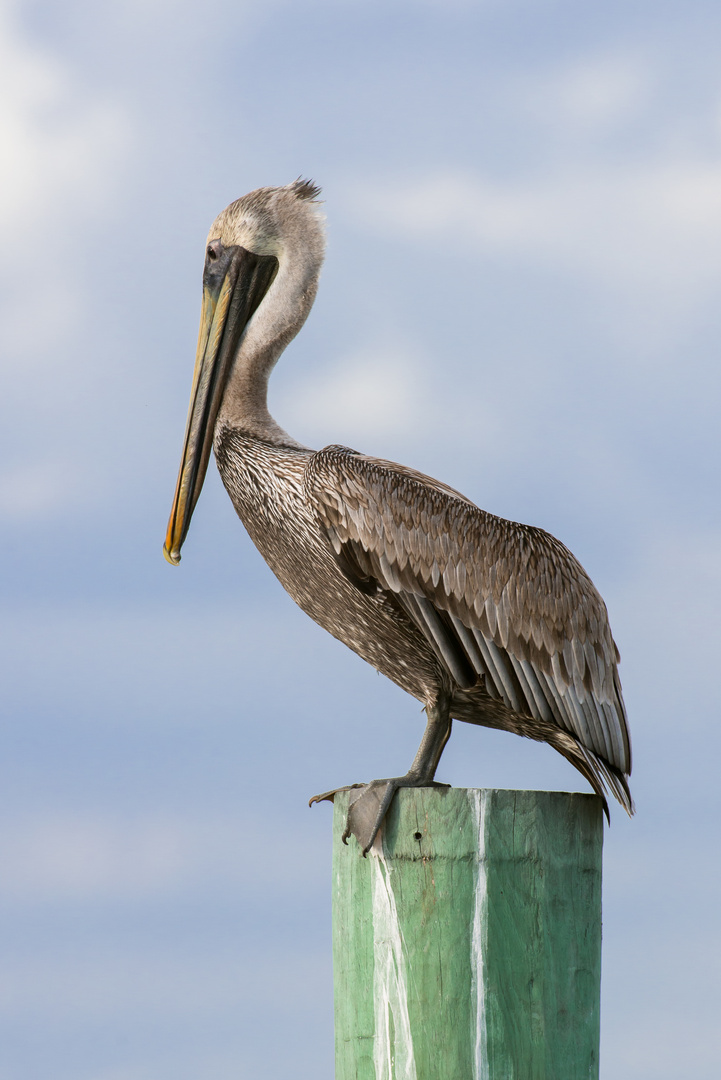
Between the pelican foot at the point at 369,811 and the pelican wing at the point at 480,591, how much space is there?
0.63 meters

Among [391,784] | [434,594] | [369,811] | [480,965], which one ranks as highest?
[434,594]

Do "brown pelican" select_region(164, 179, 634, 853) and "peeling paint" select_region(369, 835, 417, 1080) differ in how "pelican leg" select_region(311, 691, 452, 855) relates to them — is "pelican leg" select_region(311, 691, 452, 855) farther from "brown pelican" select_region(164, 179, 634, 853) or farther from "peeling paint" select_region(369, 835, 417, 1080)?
"peeling paint" select_region(369, 835, 417, 1080)

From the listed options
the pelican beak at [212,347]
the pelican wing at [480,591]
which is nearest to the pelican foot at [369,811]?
the pelican wing at [480,591]

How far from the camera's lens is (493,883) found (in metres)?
4.39

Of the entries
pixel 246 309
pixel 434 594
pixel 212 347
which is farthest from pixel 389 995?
pixel 246 309

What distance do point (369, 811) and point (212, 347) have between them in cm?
257

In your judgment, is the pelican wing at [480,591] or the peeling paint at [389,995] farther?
the pelican wing at [480,591]

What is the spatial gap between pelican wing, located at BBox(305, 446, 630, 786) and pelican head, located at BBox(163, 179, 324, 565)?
774 millimetres

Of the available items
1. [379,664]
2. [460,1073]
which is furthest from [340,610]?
[460,1073]

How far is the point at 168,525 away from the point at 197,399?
0.64 m

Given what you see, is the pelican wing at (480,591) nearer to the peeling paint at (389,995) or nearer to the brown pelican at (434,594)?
the brown pelican at (434,594)

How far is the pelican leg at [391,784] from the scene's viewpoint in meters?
4.70

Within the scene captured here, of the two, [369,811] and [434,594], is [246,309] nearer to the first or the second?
[434,594]

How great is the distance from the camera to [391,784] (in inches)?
190
